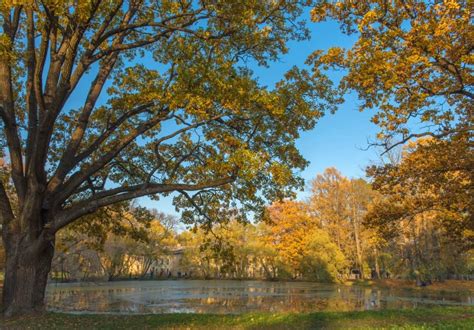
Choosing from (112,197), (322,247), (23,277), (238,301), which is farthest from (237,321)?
(322,247)

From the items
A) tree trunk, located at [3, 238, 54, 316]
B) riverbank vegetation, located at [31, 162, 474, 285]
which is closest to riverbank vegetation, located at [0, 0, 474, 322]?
tree trunk, located at [3, 238, 54, 316]

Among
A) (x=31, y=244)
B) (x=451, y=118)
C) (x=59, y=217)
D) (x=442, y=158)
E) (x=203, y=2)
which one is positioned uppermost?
(x=203, y=2)

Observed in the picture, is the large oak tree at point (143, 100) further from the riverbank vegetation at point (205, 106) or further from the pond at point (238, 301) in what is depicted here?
the pond at point (238, 301)

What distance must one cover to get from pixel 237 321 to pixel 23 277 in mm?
6171

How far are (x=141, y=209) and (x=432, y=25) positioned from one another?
1308cm

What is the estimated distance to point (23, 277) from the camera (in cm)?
1117

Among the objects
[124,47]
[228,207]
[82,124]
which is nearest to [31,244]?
[82,124]

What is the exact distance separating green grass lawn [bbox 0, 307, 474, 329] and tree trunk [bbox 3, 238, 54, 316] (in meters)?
0.64

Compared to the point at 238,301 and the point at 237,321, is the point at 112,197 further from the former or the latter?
the point at 238,301

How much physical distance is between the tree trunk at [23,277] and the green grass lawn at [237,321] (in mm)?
640

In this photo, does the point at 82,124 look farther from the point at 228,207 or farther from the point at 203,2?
the point at 228,207

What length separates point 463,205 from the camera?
15.9 m

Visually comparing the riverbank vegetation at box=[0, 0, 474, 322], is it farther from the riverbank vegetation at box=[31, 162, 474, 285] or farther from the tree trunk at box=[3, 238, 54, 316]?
the riverbank vegetation at box=[31, 162, 474, 285]

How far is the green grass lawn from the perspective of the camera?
9.82m
